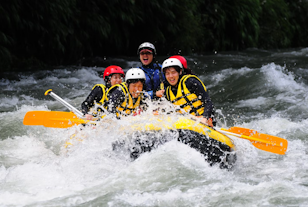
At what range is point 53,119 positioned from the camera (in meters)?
6.07

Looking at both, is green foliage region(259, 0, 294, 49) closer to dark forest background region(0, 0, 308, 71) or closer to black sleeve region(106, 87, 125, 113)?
dark forest background region(0, 0, 308, 71)

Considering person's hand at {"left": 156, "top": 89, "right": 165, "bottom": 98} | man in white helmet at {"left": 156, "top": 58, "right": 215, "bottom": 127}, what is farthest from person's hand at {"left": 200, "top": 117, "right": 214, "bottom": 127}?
person's hand at {"left": 156, "top": 89, "right": 165, "bottom": 98}

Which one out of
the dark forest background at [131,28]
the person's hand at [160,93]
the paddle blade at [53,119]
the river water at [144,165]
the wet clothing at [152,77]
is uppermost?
the dark forest background at [131,28]

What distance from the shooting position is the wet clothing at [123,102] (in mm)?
5262

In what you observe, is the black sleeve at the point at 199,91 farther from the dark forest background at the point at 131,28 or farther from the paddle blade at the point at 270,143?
the dark forest background at the point at 131,28

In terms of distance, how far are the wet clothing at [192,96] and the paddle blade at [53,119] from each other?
1638 mm

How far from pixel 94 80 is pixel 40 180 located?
19.5 ft

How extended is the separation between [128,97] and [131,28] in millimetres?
7481

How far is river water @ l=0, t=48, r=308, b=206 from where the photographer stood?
3873 millimetres

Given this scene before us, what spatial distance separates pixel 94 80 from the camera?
10.2 metres

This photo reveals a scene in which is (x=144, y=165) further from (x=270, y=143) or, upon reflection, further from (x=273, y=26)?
(x=273, y=26)

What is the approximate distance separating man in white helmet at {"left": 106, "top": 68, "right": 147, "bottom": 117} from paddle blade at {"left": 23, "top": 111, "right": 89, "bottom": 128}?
91 cm

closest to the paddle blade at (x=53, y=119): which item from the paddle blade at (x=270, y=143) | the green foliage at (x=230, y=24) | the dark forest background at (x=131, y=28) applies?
the paddle blade at (x=270, y=143)

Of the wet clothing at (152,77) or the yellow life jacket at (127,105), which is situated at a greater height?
the wet clothing at (152,77)
